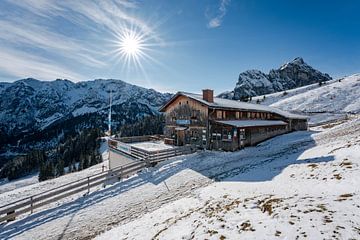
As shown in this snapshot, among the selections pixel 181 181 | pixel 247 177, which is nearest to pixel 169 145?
pixel 181 181

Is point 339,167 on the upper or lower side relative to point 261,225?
upper

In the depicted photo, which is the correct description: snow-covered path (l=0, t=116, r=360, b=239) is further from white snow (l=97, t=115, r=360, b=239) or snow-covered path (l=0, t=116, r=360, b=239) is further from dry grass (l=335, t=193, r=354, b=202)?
dry grass (l=335, t=193, r=354, b=202)

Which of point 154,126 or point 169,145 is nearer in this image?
point 169,145

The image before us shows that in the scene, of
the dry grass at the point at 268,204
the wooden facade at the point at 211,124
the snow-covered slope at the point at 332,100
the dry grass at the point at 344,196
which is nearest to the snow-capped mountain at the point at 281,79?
the snow-covered slope at the point at 332,100

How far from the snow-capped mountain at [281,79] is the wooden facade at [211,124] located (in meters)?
132

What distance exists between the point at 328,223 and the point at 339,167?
7.90m

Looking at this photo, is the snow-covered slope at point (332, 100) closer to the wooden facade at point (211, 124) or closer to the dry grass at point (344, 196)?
the wooden facade at point (211, 124)

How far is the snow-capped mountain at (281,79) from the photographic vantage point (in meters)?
164

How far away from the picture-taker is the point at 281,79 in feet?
556

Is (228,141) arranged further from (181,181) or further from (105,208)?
(105,208)

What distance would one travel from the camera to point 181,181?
57.6 ft

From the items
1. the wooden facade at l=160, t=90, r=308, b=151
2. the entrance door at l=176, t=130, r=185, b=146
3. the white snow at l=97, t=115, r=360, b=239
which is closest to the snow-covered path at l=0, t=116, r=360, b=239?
the white snow at l=97, t=115, r=360, b=239

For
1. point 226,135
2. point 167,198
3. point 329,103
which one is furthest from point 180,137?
point 329,103

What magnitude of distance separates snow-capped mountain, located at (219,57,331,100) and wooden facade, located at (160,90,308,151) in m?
132
